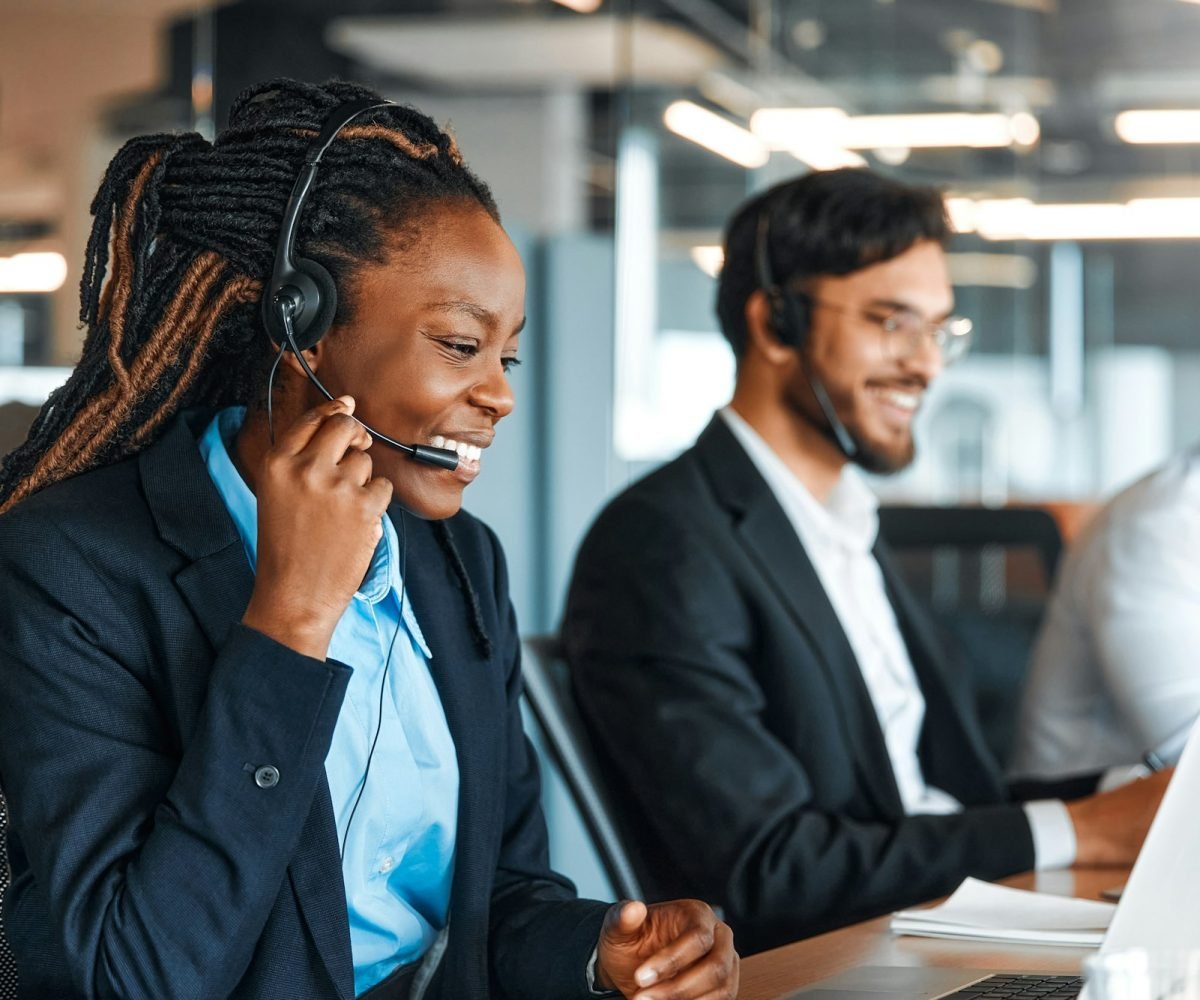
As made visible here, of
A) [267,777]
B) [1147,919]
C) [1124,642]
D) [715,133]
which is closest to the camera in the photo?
[1147,919]

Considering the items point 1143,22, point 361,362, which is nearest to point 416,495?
point 361,362

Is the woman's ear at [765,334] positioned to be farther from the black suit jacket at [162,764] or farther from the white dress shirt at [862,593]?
the black suit jacket at [162,764]

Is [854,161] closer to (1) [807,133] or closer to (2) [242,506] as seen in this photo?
(1) [807,133]

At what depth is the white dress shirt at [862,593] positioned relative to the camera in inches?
78.6

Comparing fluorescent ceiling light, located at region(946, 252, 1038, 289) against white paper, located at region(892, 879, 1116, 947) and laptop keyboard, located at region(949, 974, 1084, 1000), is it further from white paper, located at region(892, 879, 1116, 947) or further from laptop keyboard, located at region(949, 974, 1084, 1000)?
laptop keyboard, located at region(949, 974, 1084, 1000)

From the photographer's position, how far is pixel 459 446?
127cm

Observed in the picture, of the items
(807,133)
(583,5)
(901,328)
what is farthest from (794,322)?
(583,5)

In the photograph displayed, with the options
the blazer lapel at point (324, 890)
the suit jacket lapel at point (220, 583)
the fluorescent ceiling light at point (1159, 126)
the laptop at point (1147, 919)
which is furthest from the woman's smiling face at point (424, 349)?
the fluorescent ceiling light at point (1159, 126)

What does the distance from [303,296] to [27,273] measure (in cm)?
186

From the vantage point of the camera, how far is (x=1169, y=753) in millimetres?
1937

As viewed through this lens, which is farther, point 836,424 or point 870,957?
point 836,424

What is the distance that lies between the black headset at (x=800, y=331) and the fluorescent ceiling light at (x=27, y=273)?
140cm

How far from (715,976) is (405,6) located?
376 centimetres

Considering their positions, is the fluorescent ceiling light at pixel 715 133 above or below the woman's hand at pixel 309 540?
above
